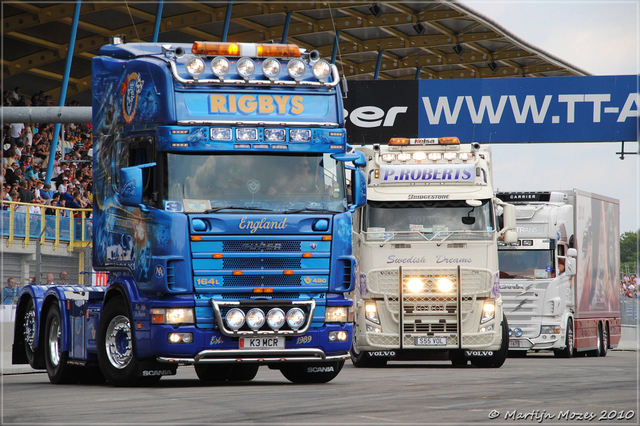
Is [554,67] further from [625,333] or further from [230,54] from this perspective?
[230,54]

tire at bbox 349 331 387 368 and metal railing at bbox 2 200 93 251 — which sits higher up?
metal railing at bbox 2 200 93 251

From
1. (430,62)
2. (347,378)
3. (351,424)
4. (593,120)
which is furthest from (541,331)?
(430,62)

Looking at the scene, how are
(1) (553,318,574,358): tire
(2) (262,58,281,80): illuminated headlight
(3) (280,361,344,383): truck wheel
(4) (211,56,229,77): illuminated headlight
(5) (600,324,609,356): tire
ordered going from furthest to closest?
(5) (600,324,609,356): tire → (1) (553,318,574,358): tire → (3) (280,361,344,383): truck wheel → (2) (262,58,281,80): illuminated headlight → (4) (211,56,229,77): illuminated headlight

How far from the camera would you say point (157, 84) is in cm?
1320

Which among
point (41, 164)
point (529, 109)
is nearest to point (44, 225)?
point (41, 164)

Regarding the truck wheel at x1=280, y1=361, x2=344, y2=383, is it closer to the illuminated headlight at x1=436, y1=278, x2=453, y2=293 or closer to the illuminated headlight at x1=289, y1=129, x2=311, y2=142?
the illuminated headlight at x1=289, y1=129, x2=311, y2=142

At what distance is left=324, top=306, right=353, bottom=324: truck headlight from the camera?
44.5 feet

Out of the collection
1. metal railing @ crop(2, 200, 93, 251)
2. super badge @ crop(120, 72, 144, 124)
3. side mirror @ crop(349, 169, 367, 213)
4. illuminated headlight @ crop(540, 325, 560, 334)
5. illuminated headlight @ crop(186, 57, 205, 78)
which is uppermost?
illuminated headlight @ crop(186, 57, 205, 78)

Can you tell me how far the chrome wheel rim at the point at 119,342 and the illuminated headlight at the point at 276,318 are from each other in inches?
72.1

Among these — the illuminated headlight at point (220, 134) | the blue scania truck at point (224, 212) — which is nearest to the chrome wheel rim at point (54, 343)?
the blue scania truck at point (224, 212)

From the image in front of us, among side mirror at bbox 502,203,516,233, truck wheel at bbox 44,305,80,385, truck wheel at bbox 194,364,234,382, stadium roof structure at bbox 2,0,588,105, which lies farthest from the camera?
stadium roof structure at bbox 2,0,588,105

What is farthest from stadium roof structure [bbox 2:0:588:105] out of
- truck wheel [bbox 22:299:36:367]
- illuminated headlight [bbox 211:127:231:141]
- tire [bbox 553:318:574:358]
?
illuminated headlight [bbox 211:127:231:141]

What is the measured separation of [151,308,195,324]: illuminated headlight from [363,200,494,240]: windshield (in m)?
6.66

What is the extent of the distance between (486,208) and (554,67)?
90.6 feet
